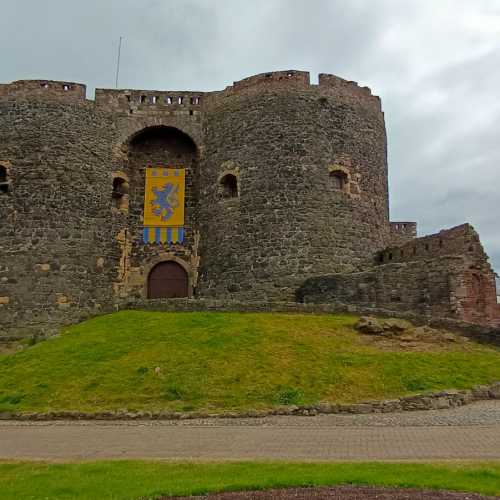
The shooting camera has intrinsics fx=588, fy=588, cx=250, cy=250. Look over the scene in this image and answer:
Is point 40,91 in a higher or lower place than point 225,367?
higher

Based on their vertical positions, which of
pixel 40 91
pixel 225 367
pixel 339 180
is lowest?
pixel 225 367

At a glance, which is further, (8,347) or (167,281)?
(167,281)

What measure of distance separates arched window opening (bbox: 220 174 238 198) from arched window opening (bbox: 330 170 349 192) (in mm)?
3721

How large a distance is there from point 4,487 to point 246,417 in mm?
5042

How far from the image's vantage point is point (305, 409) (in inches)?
423

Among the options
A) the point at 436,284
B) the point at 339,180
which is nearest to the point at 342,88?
the point at 339,180

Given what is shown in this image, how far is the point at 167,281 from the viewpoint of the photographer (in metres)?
24.0

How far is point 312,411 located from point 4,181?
16.5 metres

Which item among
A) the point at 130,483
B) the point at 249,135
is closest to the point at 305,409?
the point at 130,483

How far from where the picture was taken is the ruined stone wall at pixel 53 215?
68.6 feet

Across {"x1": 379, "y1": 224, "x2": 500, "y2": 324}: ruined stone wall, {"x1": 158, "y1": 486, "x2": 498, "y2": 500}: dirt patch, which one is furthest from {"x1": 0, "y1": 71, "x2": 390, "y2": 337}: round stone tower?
{"x1": 158, "y1": 486, "x2": 498, "y2": 500}: dirt patch

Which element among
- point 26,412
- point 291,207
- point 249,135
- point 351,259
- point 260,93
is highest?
point 260,93

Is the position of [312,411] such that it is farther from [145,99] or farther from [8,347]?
[145,99]

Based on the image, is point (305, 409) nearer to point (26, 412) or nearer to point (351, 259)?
point (26, 412)
